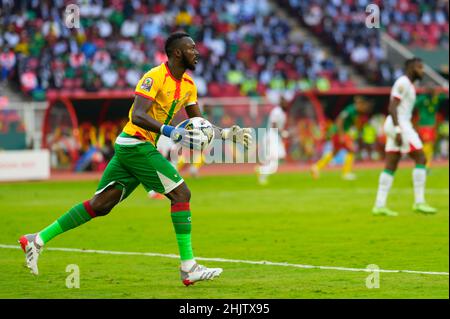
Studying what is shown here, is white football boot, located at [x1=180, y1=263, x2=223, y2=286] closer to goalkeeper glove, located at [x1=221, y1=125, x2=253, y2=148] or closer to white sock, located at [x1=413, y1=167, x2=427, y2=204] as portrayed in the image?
goalkeeper glove, located at [x1=221, y1=125, x2=253, y2=148]

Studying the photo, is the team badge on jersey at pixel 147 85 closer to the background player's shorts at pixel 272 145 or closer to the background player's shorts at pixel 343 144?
the background player's shorts at pixel 272 145

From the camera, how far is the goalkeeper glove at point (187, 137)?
33.3ft

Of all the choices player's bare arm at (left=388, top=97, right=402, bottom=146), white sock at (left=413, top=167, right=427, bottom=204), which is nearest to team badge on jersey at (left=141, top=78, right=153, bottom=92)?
player's bare arm at (left=388, top=97, right=402, bottom=146)

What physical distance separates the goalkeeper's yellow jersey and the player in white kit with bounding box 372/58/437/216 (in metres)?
Answer: 7.46

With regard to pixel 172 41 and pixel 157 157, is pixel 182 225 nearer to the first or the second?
pixel 157 157

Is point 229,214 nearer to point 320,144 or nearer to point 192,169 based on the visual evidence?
point 192,169

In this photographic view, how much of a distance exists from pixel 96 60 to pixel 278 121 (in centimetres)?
1032

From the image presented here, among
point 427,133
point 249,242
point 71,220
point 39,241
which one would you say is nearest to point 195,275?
point 71,220

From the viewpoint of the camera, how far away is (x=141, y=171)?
10.8 meters

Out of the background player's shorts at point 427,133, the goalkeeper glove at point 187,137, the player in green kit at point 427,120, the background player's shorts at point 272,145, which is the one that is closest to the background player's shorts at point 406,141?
the background player's shorts at point 272,145

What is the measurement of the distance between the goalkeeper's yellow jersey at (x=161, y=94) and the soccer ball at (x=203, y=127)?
42 centimetres

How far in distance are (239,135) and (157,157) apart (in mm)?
954

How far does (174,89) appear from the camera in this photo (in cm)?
1078
